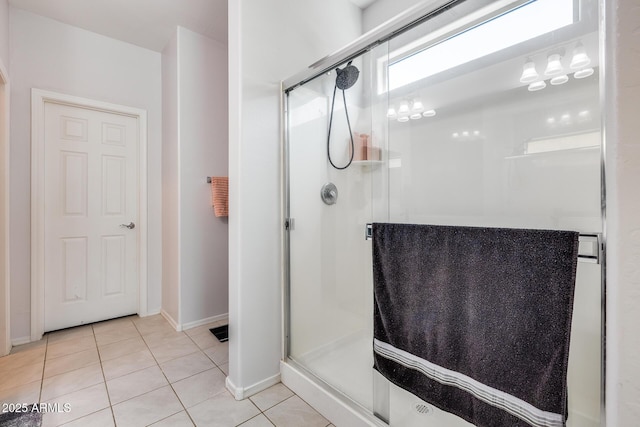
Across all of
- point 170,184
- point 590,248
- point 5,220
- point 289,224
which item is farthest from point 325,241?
Result: point 5,220

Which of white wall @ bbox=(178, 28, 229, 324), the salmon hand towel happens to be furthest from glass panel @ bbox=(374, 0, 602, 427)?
white wall @ bbox=(178, 28, 229, 324)

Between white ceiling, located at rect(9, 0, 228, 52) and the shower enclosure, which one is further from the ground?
white ceiling, located at rect(9, 0, 228, 52)

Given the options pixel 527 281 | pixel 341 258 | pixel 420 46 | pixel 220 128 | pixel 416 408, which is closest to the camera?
pixel 527 281

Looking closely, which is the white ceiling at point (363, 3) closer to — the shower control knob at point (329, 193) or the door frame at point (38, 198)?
the shower control knob at point (329, 193)

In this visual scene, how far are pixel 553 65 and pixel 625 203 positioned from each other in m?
1.19

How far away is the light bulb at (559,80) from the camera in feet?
4.42

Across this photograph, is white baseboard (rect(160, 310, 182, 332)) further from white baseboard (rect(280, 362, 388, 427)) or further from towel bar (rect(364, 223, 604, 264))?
towel bar (rect(364, 223, 604, 264))

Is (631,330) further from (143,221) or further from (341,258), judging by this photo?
(143,221)

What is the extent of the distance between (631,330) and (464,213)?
1092 millimetres

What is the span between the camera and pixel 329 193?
183 centimetres

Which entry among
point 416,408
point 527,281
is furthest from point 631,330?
point 416,408

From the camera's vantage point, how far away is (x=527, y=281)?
90 centimetres

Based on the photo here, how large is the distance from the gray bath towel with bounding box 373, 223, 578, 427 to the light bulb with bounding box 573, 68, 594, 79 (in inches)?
35.6

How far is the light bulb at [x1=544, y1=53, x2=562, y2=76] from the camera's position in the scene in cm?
137
